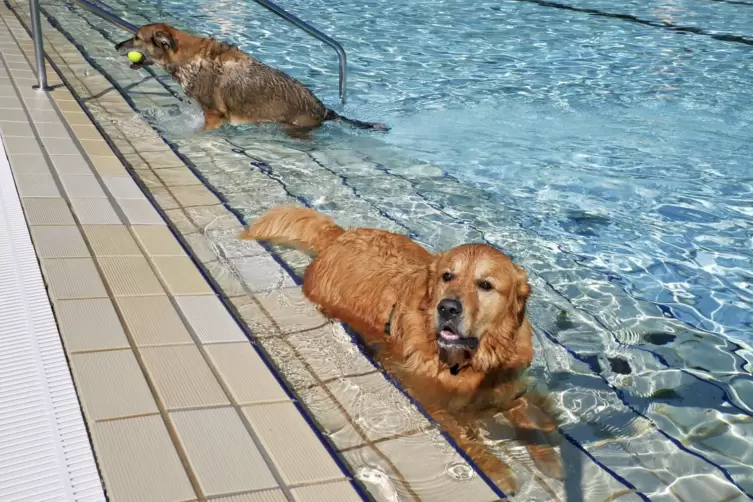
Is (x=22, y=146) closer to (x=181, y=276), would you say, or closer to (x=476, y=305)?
(x=181, y=276)

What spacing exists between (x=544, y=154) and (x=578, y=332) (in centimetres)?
364

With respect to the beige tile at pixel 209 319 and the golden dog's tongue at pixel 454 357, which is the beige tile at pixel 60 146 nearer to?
the beige tile at pixel 209 319

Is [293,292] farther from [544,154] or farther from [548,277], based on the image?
[544,154]

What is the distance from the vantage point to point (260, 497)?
7.95 ft

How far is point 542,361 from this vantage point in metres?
3.78

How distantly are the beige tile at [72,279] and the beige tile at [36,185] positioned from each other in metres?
0.98

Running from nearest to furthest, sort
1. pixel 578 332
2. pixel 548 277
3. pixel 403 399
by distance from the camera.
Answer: pixel 403 399, pixel 578 332, pixel 548 277

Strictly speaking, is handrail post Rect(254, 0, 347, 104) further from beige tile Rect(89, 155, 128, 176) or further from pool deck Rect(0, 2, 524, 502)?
pool deck Rect(0, 2, 524, 502)

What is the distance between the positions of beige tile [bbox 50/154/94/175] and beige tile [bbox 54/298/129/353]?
190 cm

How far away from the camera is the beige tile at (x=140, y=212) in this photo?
14.7 ft

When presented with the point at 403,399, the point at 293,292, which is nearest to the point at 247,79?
the point at 293,292

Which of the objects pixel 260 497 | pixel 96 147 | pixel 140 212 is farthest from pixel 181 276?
pixel 96 147

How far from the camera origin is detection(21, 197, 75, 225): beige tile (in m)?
4.23

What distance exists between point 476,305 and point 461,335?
0.14m
